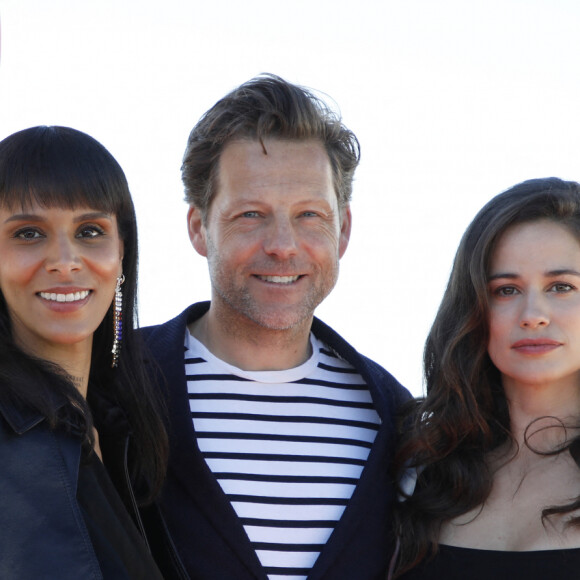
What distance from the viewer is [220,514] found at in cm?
312

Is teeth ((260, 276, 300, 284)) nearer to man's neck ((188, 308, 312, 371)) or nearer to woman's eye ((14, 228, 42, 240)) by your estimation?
man's neck ((188, 308, 312, 371))

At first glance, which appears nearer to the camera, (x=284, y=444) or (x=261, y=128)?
(x=284, y=444)

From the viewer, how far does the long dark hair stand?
2590 mm

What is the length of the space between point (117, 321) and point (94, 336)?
4.4 inches

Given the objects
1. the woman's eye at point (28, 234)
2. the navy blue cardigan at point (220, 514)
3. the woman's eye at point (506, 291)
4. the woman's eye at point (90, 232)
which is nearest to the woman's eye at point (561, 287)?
the woman's eye at point (506, 291)

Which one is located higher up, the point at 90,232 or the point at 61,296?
the point at 90,232

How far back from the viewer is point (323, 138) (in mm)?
3797

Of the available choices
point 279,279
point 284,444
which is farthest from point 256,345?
point 284,444

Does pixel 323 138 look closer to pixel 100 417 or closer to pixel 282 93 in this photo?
pixel 282 93

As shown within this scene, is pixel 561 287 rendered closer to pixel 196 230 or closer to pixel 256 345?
pixel 256 345

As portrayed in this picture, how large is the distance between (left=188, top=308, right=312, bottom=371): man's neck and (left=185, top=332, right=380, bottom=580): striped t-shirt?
0.07 meters

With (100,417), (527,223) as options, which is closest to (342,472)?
(100,417)

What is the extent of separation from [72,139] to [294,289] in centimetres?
114

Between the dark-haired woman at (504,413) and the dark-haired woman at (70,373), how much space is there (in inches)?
41.5
